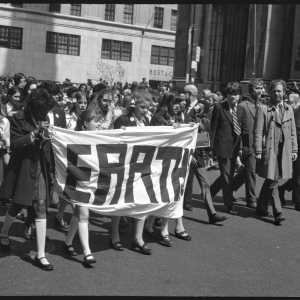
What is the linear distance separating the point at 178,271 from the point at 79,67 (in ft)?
159

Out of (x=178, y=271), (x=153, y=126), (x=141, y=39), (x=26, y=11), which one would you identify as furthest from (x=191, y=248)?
(x=141, y=39)

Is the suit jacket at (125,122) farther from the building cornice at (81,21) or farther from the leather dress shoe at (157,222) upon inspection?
the building cornice at (81,21)

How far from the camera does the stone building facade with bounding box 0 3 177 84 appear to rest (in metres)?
50.2

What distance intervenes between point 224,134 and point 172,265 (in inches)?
147

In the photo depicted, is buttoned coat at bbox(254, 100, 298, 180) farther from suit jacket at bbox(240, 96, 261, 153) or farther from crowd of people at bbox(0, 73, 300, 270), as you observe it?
suit jacket at bbox(240, 96, 261, 153)

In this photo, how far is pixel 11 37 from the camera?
1966 inches

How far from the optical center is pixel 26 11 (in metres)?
49.6

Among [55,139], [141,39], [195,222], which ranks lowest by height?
[195,222]

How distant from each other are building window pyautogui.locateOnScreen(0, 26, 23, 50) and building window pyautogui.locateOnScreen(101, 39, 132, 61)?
813 cm

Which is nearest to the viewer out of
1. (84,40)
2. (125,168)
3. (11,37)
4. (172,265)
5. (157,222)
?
(172,265)

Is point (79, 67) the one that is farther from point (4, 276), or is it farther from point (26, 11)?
point (4, 276)

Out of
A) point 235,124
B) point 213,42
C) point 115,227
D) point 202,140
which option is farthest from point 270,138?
point 213,42

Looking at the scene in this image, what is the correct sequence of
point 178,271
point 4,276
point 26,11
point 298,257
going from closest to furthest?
point 4,276 → point 178,271 → point 298,257 → point 26,11

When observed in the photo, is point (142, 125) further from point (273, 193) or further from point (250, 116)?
point (250, 116)
